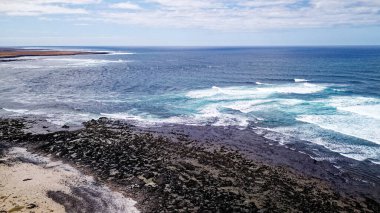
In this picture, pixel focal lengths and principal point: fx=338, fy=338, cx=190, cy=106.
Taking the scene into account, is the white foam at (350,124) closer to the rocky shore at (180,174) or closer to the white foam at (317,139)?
the white foam at (317,139)

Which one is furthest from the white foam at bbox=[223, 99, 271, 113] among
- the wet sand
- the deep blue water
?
the wet sand

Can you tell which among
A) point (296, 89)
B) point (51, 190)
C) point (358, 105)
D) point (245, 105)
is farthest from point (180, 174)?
point (296, 89)

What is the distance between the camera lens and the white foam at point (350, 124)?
1350 inches

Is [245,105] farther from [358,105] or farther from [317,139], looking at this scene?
[317,139]

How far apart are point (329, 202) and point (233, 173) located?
7.07 meters

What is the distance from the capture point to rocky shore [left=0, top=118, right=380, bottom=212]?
2116 cm

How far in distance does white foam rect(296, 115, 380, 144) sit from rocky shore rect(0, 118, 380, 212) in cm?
1168

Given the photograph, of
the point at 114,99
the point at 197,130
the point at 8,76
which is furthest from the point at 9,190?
the point at 8,76

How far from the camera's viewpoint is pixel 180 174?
25.4m

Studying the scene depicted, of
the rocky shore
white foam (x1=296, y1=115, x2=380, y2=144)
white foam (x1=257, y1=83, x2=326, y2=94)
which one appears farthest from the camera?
white foam (x1=257, y1=83, x2=326, y2=94)

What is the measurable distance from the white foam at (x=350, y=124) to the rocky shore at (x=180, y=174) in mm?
11678

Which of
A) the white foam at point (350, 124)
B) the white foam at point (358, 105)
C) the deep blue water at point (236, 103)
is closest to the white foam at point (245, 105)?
the deep blue water at point (236, 103)

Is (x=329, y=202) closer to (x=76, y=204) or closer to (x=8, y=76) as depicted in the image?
(x=76, y=204)

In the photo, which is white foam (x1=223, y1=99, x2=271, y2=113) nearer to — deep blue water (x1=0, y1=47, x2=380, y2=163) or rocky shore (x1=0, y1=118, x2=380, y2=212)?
deep blue water (x1=0, y1=47, x2=380, y2=163)
